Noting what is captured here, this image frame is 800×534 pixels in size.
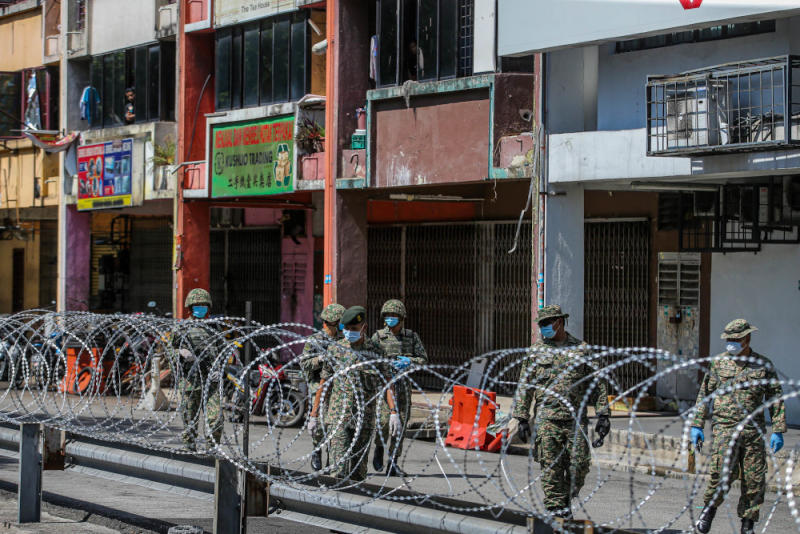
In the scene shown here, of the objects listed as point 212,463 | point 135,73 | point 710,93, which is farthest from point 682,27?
point 135,73

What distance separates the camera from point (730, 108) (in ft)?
47.9

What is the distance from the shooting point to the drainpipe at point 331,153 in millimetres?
20547

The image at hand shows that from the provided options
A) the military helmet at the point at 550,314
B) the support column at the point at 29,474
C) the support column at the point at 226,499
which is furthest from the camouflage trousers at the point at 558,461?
the support column at the point at 29,474

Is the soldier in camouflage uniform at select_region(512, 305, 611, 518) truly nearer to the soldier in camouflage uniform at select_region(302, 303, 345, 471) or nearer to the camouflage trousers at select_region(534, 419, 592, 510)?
the camouflage trousers at select_region(534, 419, 592, 510)

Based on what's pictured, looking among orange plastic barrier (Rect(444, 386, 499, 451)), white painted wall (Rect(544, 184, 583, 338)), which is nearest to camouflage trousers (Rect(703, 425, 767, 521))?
orange plastic barrier (Rect(444, 386, 499, 451))

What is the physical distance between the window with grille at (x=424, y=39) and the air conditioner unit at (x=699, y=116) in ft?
14.0

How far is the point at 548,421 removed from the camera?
360 inches

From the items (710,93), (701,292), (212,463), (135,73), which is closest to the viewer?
(212,463)

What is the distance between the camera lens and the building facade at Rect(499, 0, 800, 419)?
14.7 meters

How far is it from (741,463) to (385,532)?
351 cm

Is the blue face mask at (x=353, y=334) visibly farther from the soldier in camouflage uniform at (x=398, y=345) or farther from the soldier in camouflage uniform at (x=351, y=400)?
the soldier in camouflage uniform at (x=398, y=345)

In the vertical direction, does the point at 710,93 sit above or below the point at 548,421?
above

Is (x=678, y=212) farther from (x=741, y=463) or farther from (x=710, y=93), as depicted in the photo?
(x=741, y=463)

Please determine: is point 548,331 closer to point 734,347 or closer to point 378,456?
point 734,347
